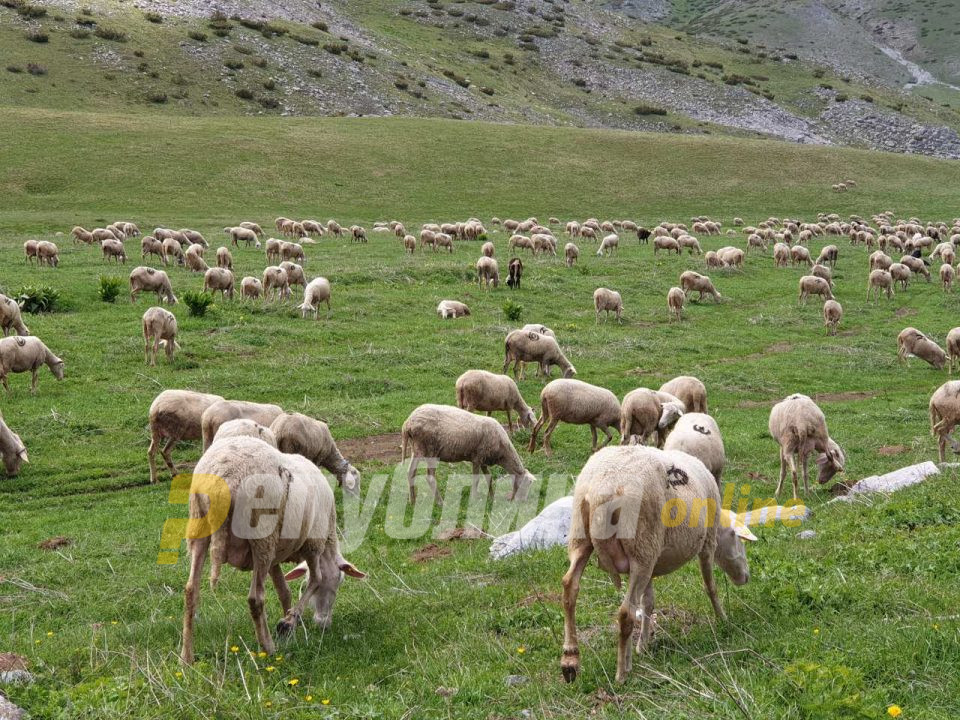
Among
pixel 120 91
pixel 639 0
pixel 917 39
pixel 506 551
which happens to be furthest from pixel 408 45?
pixel 917 39

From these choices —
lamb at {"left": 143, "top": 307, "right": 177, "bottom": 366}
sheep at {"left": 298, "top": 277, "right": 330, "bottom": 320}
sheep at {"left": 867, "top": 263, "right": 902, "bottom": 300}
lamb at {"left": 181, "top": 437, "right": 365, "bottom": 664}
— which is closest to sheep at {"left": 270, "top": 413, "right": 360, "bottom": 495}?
lamb at {"left": 181, "top": 437, "right": 365, "bottom": 664}

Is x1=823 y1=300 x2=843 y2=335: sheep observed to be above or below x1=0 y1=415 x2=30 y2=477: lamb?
above

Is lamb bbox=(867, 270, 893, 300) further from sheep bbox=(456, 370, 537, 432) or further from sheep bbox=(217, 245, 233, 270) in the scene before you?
sheep bbox=(217, 245, 233, 270)

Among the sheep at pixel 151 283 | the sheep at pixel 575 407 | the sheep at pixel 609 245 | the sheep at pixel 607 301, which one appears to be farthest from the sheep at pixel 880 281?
the sheep at pixel 151 283

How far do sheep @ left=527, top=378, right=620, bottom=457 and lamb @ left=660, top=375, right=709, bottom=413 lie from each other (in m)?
1.28

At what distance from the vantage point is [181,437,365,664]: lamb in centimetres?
729

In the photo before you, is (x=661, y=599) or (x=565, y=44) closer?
(x=661, y=599)

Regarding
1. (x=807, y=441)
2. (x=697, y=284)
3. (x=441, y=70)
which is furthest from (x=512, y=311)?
(x=441, y=70)

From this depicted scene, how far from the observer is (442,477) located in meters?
14.9

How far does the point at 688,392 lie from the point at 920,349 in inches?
476

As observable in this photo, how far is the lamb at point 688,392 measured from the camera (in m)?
17.0

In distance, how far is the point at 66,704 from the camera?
6.08 meters

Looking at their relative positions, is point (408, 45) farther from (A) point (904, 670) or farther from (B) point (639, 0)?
(B) point (639, 0)

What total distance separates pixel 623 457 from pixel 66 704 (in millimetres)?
4774
